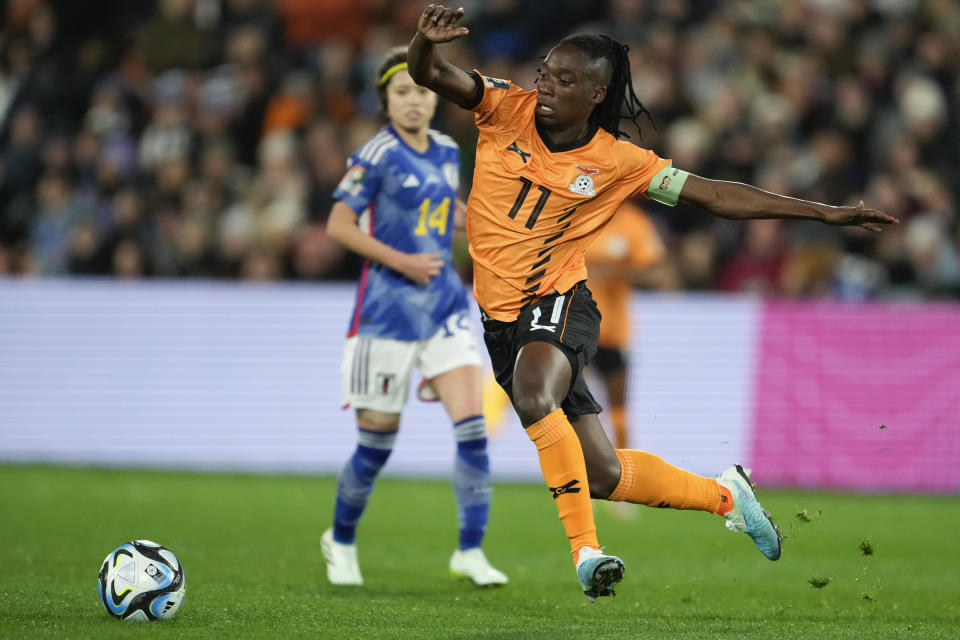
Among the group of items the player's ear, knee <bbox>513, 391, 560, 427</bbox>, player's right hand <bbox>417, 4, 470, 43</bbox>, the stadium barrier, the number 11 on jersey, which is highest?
player's right hand <bbox>417, 4, 470, 43</bbox>

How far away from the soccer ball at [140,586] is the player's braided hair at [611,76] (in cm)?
277

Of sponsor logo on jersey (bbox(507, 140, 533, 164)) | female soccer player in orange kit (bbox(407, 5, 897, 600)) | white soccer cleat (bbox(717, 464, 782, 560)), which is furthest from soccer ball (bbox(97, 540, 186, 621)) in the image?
white soccer cleat (bbox(717, 464, 782, 560))

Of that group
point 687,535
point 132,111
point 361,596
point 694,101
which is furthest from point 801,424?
point 132,111

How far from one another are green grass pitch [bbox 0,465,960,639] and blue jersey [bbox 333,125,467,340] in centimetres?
143

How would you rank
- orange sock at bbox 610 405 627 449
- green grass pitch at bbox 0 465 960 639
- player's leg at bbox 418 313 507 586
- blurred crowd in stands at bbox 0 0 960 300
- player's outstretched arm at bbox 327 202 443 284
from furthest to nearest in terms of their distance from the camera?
blurred crowd in stands at bbox 0 0 960 300, orange sock at bbox 610 405 627 449, player's leg at bbox 418 313 507 586, player's outstretched arm at bbox 327 202 443 284, green grass pitch at bbox 0 465 960 639

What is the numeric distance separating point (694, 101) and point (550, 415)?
931 centimetres

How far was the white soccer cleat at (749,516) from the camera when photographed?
584 cm

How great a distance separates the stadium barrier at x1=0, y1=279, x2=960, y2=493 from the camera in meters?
11.9

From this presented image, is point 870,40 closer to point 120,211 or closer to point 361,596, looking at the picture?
point 120,211

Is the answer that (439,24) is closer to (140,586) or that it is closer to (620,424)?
(140,586)

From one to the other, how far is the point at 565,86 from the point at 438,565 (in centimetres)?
337

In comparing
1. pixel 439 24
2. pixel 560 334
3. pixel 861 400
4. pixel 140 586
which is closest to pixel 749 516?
pixel 560 334

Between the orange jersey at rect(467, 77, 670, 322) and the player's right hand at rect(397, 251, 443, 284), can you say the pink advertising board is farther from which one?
the orange jersey at rect(467, 77, 670, 322)

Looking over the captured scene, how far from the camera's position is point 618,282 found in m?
10.9
